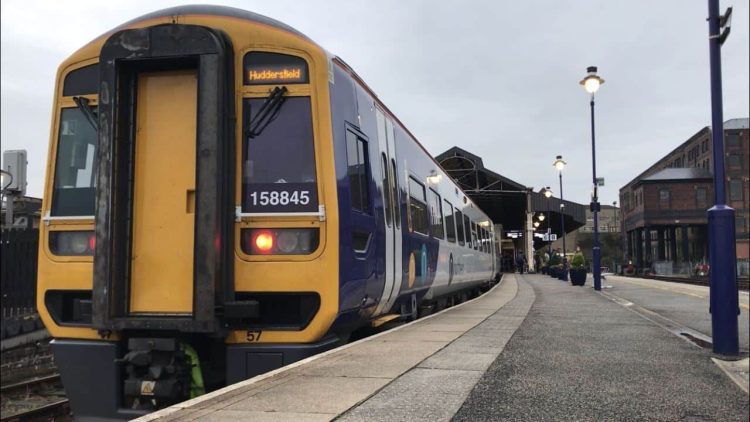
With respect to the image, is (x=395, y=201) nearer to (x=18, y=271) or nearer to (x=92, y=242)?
(x=92, y=242)

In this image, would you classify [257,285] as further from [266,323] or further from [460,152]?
[460,152]

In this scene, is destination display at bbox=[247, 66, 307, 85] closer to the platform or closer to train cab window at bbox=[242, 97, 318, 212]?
train cab window at bbox=[242, 97, 318, 212]

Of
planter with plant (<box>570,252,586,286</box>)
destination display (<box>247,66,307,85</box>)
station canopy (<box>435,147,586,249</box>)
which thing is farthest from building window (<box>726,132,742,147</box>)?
station canopy (<box>435,147,586,249</box>)

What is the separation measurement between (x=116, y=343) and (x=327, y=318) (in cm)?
172

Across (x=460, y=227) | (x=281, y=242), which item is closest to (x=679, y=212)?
(x=460, y=227)

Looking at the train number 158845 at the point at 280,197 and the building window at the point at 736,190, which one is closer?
the train number 158845 at the point at 280,197

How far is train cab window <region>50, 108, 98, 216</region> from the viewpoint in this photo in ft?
17.0

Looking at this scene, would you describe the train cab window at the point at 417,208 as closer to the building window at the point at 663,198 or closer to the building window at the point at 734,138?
the building window at the point at 734,138

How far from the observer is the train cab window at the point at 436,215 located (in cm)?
1041

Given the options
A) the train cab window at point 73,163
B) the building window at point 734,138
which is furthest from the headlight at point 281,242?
the building window at point 734,138

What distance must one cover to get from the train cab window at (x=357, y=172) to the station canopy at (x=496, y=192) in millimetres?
30615

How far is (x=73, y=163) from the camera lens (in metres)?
5.25

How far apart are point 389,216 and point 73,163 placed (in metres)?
3.35

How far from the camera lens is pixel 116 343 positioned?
476cm
